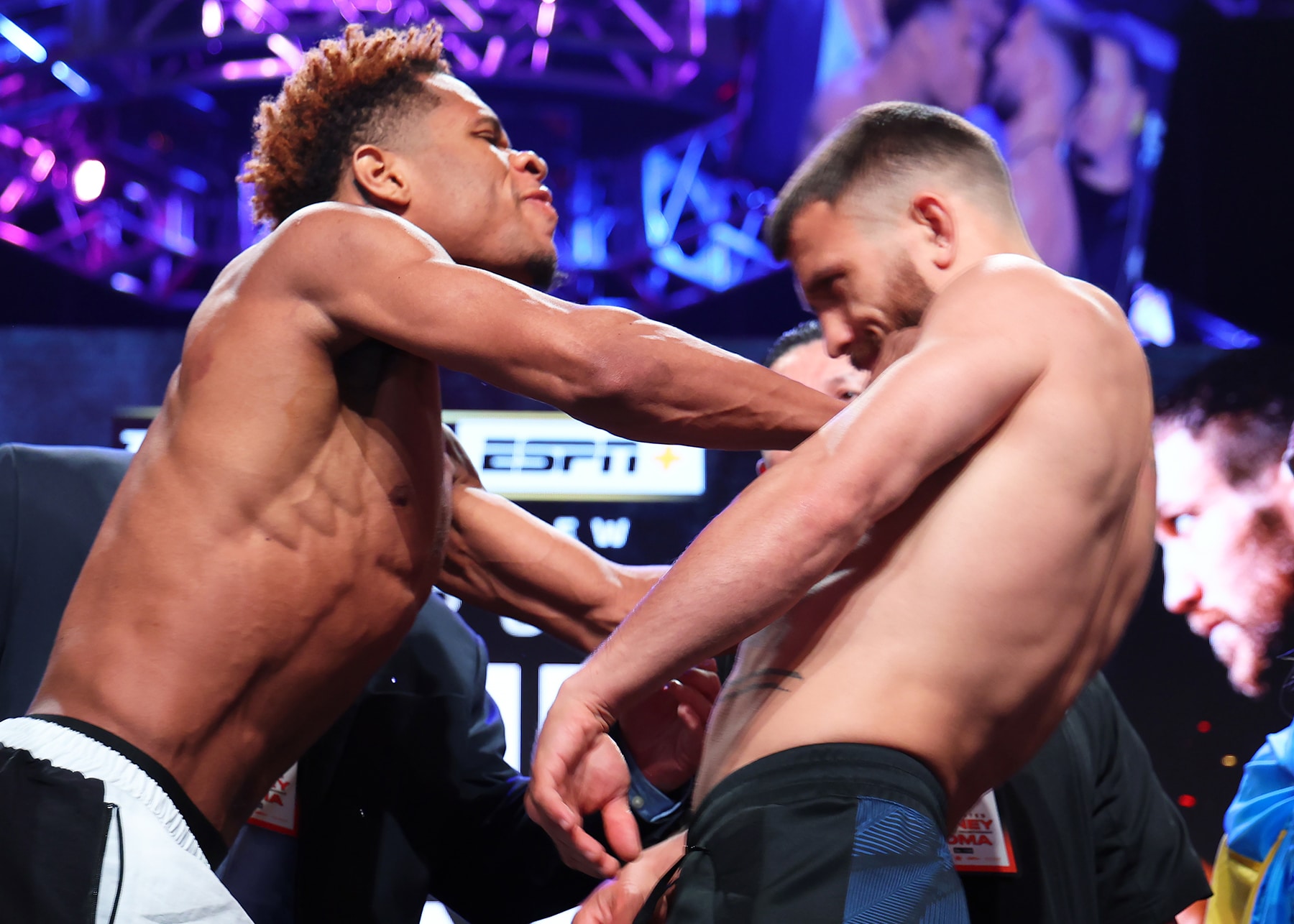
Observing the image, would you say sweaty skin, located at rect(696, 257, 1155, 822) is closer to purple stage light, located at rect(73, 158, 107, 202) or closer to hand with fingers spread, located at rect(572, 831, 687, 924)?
hand with fingers spread, located at rect(572, 831, 687, 924)

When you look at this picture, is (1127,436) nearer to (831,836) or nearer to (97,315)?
(831,836)

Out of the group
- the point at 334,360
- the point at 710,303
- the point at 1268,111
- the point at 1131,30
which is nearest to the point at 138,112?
the point at 710,303

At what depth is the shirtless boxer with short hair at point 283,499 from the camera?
44.6 inches

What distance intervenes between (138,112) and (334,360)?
231 centimetres

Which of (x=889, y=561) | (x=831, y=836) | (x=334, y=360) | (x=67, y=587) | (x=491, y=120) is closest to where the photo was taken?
(x=831, y=836)

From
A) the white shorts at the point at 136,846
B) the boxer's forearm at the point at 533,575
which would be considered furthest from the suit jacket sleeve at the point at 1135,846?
the white shorts at the point at 136,846

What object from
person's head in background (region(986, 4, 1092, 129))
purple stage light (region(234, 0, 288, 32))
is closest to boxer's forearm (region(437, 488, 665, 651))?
purple stage light (region(234, 0, 288, 32))

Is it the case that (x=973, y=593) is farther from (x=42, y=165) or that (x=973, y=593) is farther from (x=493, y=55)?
(x=42, y=165)

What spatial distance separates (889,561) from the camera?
39.5 inches

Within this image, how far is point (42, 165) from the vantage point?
3.07m

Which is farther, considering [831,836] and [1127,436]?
[1127,436]

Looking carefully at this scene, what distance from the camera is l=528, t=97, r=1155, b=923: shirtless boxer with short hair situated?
904mm

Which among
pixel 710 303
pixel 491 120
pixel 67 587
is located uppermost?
pixel 491 120

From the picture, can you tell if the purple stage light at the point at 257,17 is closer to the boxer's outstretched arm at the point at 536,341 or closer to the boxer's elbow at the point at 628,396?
the boxer's outstretched arm at the point at 536,341
